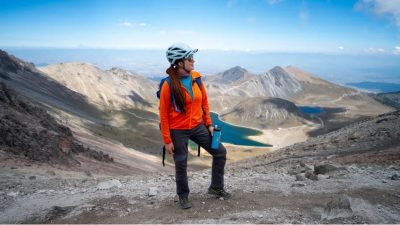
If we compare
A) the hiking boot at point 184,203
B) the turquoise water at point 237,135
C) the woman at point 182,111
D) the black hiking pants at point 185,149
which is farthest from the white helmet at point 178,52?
the turquoise water at point 237,135

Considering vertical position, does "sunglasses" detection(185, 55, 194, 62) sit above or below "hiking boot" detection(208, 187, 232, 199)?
above

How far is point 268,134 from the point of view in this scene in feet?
566

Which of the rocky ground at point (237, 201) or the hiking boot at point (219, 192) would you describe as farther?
the hiking boot at point (219, 192)

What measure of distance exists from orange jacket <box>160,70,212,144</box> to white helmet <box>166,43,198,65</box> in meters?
0.47

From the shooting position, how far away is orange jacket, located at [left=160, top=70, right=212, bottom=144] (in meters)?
7.61

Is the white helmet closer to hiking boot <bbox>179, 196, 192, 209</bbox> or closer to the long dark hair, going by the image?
the long dark hair

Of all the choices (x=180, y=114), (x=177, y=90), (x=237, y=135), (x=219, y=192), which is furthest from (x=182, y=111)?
(x=237, y=135)

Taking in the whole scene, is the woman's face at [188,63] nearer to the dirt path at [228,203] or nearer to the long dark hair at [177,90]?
the long dark hair at [177,90]

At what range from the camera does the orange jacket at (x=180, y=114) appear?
7.61 m

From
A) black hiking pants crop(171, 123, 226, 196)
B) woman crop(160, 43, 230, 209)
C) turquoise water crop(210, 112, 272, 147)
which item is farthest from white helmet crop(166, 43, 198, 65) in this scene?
turquoise water crop(210, 112, 272, 147)

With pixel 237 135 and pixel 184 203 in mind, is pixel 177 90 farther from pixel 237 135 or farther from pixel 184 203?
pixel 237 135

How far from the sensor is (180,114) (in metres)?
7.77

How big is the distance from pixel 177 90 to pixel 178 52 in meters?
0.84

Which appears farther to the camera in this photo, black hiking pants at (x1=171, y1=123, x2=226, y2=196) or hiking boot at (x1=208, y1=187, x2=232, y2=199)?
hiking boot at (x1=208, y1=187, x2=232, y2=199)
